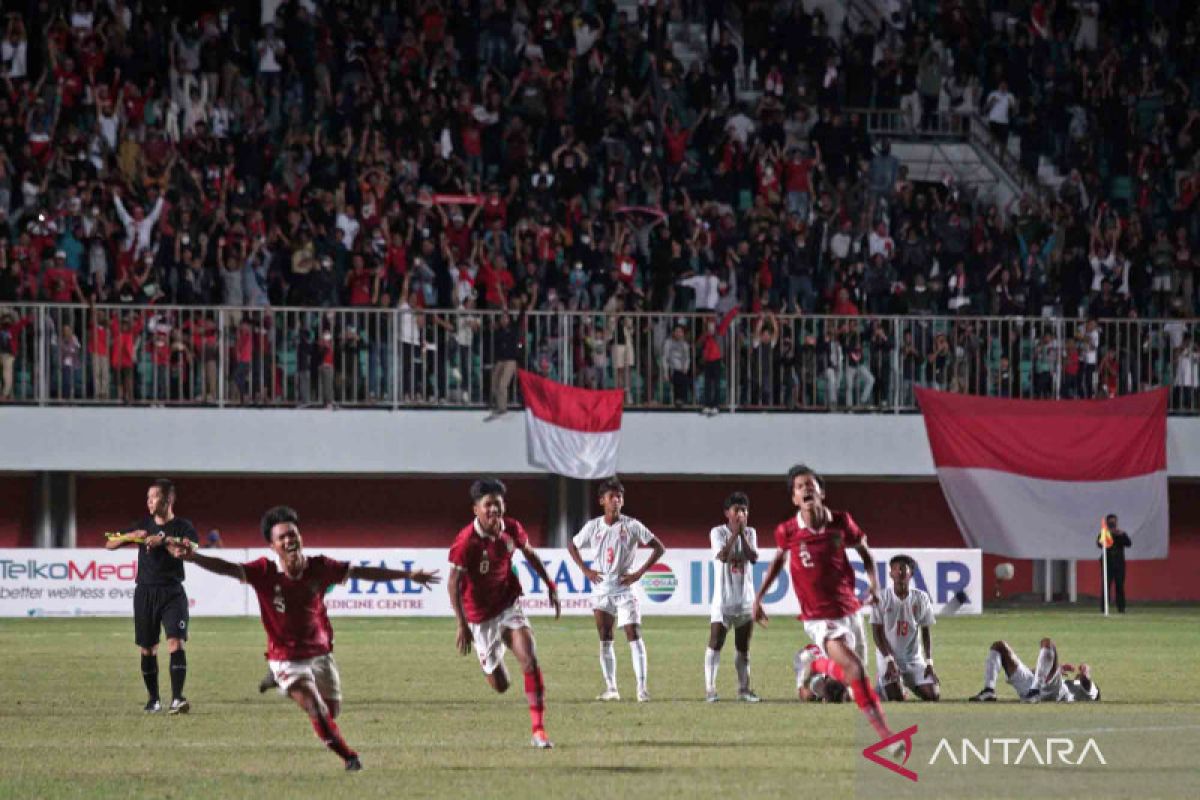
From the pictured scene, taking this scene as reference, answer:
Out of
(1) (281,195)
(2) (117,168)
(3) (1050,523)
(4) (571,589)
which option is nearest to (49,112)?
(2) (117,168)

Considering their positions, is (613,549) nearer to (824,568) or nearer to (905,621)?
(905,621)

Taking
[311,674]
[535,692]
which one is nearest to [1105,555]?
[535,692]

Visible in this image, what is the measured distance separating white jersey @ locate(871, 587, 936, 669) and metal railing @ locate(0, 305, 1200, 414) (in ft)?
50.0

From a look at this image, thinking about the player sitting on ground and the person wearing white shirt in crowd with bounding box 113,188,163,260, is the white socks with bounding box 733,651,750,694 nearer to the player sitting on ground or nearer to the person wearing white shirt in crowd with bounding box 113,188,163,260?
the player sitting on ground

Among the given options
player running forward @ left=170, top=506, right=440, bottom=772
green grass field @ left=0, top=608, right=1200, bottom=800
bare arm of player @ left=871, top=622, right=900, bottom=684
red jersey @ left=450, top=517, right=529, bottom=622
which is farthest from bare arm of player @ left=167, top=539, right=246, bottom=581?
bare arm of player @ left=871, top=622, right=900, bottom=684

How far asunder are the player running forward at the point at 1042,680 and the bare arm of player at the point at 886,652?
75cm

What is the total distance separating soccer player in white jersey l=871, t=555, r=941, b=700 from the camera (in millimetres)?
18688

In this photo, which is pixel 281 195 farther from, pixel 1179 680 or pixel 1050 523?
pixel 1179 680

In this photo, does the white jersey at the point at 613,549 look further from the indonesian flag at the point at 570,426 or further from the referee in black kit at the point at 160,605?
the indonesian flag at the point at 570,426

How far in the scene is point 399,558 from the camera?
3303cm

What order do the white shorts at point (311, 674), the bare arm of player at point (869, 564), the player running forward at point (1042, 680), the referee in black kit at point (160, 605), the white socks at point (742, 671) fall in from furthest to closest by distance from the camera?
the white socks at point (742, 671), the player running forward at point (1042, 680), the referee in black kit at point (160, 605), the bare arm of player at point (869, 564), the white shorts at point (311, 674)

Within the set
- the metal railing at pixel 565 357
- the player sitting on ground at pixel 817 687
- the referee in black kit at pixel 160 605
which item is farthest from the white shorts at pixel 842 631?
the metal railing at pixel 565 357

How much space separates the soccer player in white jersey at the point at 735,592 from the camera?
19.0 metres

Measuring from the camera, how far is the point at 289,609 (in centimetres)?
1300
